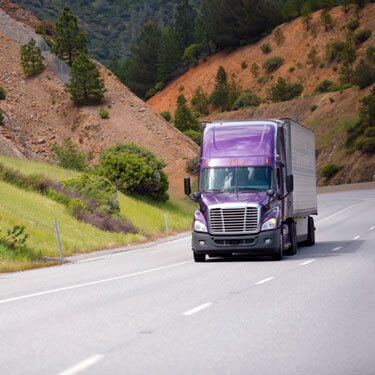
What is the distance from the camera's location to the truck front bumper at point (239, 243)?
23719mm

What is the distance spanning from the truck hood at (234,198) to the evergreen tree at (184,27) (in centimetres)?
13448

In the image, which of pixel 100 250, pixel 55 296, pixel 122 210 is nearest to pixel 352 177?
pixel 122 210

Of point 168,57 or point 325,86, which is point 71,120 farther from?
point 168,57

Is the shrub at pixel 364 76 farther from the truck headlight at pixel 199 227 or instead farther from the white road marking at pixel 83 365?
the white road marking at pixel 83 365

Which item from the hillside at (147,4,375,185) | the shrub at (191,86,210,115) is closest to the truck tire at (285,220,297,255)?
the hillside at (147,4,375,185)

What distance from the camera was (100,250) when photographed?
32125mm

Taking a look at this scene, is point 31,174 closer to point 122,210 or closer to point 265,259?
point 122,210

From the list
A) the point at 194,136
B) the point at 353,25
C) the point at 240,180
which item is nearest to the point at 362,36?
the point at 353,25

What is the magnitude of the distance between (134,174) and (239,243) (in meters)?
28.9

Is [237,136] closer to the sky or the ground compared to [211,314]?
closer to the sky

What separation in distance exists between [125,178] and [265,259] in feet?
91.6

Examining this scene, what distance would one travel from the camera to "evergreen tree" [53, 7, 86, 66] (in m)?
83.3

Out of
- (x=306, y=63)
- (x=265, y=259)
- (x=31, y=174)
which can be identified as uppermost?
(x=306, y=63)

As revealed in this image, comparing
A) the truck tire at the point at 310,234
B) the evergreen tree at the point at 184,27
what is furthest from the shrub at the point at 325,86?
the truck tire at the point at 310,234
